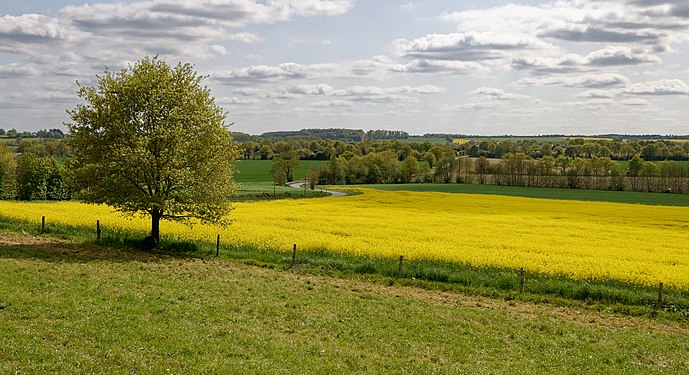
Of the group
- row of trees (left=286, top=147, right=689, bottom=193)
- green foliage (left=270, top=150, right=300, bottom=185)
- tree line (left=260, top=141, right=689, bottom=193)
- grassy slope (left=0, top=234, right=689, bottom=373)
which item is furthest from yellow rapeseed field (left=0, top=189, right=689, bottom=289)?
green foliage (left=270, top=150, right=300, bottom=185)

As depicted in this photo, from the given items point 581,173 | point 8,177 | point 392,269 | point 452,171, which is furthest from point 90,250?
point 452,171

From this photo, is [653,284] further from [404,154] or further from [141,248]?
[404,154]

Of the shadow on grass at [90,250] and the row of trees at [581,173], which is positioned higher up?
the row of trees at [581,173]

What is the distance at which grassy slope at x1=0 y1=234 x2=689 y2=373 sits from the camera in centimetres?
1269

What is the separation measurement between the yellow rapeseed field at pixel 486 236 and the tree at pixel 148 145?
4.46m

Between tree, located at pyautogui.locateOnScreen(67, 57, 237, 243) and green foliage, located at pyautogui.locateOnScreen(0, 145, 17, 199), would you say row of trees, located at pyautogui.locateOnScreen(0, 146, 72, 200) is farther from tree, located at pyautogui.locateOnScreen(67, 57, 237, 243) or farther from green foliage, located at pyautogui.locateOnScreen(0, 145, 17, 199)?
tree, located at pyautogui.locateOnScreen(67, 57, 237, 243)

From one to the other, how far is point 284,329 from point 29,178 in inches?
3404

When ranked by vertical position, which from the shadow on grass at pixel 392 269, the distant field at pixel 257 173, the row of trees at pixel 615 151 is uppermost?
the row of trees at pixel 615 151

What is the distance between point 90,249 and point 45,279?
356 inches

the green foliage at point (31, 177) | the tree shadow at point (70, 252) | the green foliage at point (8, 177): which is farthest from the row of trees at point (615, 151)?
the tree shadow at point (70, 252)

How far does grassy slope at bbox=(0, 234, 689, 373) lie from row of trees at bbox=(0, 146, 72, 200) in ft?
241

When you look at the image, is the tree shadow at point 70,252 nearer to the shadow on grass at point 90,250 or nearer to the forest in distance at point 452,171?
the shadow on grass at point 90,250

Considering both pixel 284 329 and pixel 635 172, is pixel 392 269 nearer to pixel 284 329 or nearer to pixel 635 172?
pixel 284 329

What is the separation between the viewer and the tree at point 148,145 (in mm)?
28328
